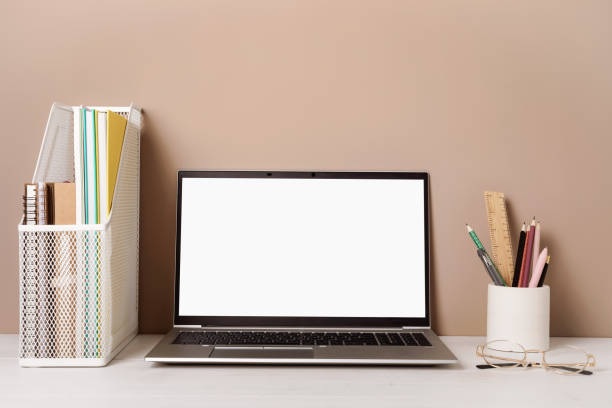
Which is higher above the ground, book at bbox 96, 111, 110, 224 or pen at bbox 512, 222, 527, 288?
book at bbox 96, 111, 110, 224

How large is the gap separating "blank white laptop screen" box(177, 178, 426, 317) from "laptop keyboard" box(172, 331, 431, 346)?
6 cm

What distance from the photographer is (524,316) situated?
3.00 feet

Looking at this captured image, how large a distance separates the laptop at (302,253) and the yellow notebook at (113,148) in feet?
0.52

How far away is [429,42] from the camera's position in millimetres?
1075

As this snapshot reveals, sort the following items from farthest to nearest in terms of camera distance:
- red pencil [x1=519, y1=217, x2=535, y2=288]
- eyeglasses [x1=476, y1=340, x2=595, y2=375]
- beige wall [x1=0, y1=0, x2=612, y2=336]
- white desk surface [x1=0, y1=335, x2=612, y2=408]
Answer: beige wall [x1=0, y1=0, x2=612, y2=336] → red pencil [x1=519, y1=217, x2=535, y2=288] → eyeglasses [x1=476, y1=340, x2=595, y2=375] → white desk surface [x1=0, y1=335, x2=612, y2=408]

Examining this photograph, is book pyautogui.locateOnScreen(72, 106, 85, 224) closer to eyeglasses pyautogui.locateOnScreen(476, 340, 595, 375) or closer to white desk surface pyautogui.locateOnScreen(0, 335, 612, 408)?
white desk surface pyautogui.locateOnScreen(0, 335, 612, 408)

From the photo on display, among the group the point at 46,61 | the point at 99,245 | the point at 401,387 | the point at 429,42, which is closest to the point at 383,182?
the point at 429,42

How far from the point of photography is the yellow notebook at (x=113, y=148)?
0.88m

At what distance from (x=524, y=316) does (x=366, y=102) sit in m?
0.50

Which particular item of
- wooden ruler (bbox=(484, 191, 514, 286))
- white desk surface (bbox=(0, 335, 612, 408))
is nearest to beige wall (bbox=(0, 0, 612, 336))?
wooden ruler (bbox=(484, 191, 514, 286))

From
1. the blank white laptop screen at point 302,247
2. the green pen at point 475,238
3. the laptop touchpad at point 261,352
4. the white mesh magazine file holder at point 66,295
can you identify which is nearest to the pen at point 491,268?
the green pen at point 475,238

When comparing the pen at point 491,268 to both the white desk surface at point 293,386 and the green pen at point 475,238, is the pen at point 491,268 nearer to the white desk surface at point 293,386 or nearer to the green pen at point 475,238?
the green pen at point 475,238

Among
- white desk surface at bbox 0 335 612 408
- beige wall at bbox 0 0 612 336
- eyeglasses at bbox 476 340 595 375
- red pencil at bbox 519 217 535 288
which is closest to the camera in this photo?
white desk surface at bbox 0 335 612 408

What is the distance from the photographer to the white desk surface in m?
0.71
